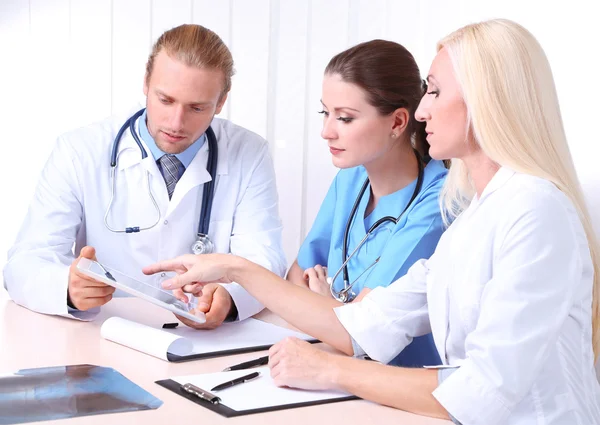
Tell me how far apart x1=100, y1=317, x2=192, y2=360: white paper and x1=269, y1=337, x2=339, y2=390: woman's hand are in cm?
21

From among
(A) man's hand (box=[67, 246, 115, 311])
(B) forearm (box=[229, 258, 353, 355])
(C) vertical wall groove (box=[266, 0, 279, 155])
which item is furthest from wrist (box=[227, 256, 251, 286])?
(C) vertical wall groove (box=[266, 0, 279, 155])

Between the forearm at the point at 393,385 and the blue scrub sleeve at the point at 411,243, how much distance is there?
0.64 meters

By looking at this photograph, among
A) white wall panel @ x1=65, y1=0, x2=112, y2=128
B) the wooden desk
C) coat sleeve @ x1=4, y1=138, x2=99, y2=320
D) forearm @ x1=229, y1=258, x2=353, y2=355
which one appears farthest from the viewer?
white wall panel @ x1=65, y1=0, x2=112, y2=128

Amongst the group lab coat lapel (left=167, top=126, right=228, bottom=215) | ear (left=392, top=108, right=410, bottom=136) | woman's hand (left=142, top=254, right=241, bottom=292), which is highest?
ear (left=392, top=108, right=410, bottom=136)

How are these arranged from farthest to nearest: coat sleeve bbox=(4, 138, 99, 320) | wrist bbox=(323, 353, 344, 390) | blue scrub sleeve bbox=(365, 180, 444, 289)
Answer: blue scrub sleeve bbox=(365, 180, 444, 289)
coat sleeve bbox=(4, 138, 99, 320)
wrist bbox=(323, 353, 344, 390)

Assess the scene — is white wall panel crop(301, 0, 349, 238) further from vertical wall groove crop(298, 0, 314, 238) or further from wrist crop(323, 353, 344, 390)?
wrist crop(323, 353, 344, 390)

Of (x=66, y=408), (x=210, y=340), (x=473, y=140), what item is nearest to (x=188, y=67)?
(x=210, y=340)

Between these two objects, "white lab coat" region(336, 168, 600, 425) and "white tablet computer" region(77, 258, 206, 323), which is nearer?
"white lab coat" region(336, 168, 600, 425)

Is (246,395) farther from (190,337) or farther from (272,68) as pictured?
(272,68)

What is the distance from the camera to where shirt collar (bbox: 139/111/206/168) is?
6.84 ft

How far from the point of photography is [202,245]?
2092mm

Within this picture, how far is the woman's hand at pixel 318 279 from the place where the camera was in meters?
1.96

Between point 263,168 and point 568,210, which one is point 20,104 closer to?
point 263,168

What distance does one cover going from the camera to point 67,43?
2969 millimetres
